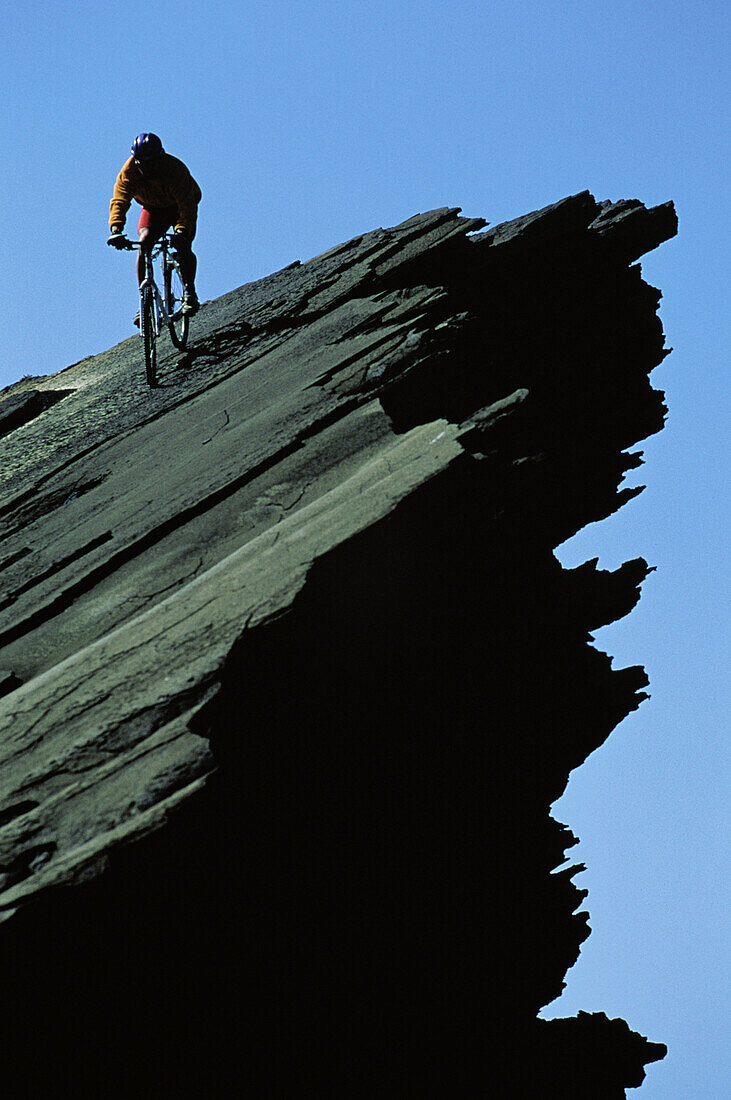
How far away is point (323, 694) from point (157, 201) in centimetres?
693

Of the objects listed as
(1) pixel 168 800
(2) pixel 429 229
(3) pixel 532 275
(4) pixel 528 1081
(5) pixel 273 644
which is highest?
(2) pixel 429 229

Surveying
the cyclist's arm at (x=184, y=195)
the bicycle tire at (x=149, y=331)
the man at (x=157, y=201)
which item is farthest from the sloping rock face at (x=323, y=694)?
the cyclist's arm at (x=184, y=195)

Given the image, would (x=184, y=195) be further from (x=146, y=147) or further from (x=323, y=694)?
(x=323, y=694)

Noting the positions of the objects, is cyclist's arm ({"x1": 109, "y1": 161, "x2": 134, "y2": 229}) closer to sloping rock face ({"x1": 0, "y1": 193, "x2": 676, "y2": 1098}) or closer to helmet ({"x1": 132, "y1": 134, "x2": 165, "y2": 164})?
helmet ({"x1": 132, "y1": 134, "x2": 165, "y2": 164})

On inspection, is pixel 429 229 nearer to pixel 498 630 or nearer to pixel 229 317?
pixel 229 317

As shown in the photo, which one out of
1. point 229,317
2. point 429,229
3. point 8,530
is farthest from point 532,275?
point 8,530

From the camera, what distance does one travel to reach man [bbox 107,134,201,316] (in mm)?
8555

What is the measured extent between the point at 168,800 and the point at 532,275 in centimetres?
766

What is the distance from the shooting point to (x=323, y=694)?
4.15 metres

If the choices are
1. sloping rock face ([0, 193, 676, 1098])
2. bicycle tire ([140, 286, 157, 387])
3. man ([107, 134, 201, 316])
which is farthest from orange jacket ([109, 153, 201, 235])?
sloping rock face ([0, 193, 676, 1098])

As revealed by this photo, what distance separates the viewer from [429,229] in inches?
365

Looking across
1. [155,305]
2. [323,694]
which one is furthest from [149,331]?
[323,694]

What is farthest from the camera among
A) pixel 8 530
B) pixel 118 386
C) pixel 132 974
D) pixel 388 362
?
pixel 118 386

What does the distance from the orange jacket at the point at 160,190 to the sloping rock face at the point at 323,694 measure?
1.45 meters
